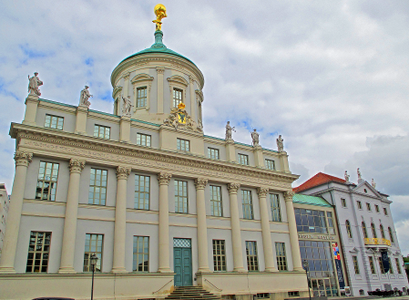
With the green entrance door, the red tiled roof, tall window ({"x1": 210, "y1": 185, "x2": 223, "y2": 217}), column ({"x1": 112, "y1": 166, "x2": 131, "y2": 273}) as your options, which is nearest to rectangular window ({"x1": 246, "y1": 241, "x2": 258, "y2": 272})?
tall window ({"x1": 210, "y1": 185, "x2": 223, "y2": 217})

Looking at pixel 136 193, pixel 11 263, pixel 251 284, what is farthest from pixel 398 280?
pixel 11 263

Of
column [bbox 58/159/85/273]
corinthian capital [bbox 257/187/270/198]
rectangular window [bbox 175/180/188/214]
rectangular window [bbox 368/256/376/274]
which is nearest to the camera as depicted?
column [bbox 58/159/85/273]

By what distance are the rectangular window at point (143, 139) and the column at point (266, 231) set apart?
1228 cm

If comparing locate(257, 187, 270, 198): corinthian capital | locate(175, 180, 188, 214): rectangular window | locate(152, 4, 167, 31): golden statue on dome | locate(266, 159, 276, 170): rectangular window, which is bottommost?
locate(175, 180, 188, 214): rectangular window

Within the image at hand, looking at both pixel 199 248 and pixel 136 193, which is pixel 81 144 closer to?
pixel 136 193

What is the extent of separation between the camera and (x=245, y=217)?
33.6 m

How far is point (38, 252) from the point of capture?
76.8ft

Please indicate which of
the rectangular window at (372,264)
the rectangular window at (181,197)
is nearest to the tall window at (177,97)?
the rectangular window at (181,197)

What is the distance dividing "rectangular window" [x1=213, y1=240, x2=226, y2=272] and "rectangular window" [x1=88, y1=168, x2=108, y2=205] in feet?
35.0

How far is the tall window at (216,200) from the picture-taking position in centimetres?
3219

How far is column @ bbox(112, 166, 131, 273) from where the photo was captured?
25.3 metres

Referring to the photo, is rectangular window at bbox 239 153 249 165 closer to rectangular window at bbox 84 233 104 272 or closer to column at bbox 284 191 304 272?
column at bbox 284 191 304 272

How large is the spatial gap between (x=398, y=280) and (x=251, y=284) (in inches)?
1026

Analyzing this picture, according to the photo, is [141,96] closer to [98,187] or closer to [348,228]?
[98,187]
